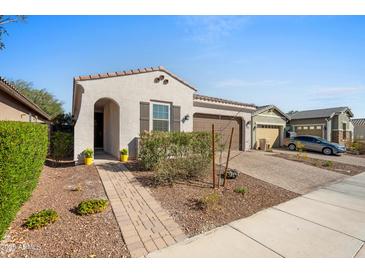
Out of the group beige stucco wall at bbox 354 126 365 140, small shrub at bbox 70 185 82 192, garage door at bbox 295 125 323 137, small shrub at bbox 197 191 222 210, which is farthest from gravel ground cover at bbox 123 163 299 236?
beige stucco wall at bbox 354 126 365 140

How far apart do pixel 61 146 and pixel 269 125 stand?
17.7 meters

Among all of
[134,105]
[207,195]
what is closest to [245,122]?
[134,105]

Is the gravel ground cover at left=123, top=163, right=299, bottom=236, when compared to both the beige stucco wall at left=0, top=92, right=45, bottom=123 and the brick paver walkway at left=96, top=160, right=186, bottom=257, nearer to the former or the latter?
the brick paver walkway at left=96, top=160, right=186, bottom=257

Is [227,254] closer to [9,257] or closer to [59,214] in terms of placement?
[9,257]

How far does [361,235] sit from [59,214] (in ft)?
19.7

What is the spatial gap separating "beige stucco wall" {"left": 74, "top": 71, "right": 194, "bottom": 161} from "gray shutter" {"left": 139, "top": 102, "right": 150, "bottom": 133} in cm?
15

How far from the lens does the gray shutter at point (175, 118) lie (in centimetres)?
1051

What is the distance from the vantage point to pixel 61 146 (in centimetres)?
897

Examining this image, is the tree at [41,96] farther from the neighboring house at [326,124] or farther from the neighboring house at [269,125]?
the neighboring house at [326,124]

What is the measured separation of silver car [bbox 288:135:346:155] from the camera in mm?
16047

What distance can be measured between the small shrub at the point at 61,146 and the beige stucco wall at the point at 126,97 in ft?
3.64

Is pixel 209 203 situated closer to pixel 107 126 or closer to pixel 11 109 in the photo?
pixel 107 126

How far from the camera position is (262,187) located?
21.1 ft
